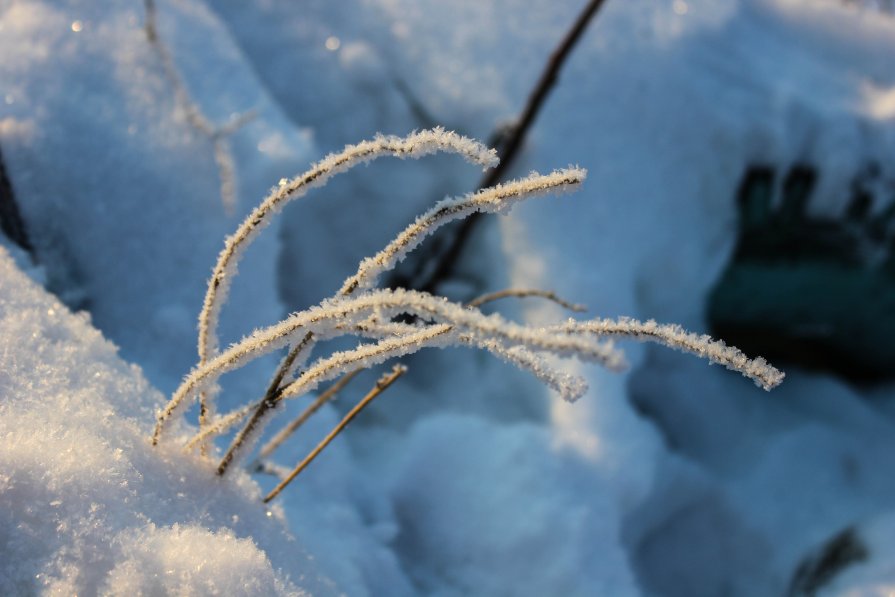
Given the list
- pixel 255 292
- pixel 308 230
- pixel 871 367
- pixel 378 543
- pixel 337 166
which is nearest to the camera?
pixel 337 166

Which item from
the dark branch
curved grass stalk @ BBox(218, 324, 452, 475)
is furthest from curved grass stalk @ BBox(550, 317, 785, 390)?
the dark branch

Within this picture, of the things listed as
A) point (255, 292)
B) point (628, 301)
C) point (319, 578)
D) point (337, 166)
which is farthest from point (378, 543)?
point (628, 301)

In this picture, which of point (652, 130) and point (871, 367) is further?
point (871, 367)

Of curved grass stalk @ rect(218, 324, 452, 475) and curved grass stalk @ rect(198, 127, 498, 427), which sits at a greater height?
curved grass stalk @ rect(198, 127, 498, 427)

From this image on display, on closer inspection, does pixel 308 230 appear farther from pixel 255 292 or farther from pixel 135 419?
pixel 135 419

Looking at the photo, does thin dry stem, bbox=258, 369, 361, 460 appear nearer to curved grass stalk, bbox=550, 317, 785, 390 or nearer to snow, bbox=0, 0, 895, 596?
snow, bbox=0, 0, 895, 596

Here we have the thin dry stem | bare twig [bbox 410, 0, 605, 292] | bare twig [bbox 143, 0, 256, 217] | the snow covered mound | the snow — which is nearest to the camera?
the snow covered mound

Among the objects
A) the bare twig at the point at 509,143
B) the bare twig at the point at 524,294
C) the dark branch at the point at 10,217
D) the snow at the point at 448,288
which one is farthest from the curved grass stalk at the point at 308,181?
the bare twig at the point at 509,143
